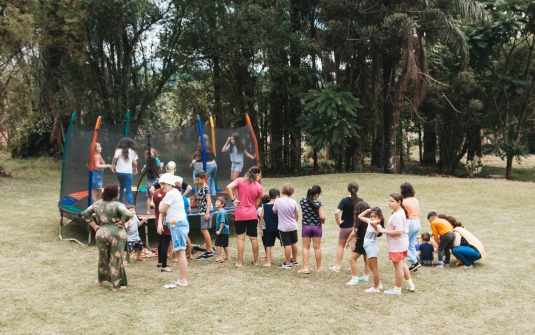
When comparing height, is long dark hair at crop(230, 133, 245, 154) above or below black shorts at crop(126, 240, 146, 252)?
above

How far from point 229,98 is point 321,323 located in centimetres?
2164

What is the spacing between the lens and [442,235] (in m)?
8.12

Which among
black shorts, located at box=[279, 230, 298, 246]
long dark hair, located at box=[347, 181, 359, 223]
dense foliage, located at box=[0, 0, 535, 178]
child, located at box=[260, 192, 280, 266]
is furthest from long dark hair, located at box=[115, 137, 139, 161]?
dense foliage, located at box=[0, 0, 535, 178]

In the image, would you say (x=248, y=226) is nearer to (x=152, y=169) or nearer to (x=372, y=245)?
(x=372, y=245)

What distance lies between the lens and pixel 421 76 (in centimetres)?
2114

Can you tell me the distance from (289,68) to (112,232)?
1905 centimetres

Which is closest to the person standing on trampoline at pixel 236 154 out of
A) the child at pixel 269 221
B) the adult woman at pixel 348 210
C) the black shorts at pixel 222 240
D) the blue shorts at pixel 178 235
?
the black shorts at pixel 222 240

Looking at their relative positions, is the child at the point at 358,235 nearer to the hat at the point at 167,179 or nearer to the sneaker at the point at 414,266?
the sneaker at the point at 414,266

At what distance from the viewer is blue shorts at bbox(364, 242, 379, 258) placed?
674cm

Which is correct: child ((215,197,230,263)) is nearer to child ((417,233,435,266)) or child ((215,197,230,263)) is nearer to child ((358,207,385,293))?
child ((358,207,385,293))

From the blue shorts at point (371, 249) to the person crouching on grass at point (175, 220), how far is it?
8.42 ft

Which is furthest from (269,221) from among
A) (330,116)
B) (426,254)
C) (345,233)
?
(330,116)

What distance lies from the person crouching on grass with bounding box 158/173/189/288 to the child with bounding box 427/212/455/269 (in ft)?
13.6

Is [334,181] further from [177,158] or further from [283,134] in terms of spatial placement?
[177,158]
